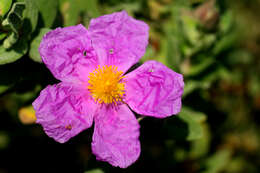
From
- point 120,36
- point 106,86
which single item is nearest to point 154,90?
point 106,86

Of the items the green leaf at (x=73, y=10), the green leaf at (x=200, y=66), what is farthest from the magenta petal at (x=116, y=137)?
the green leaf at (x=200, y=66)

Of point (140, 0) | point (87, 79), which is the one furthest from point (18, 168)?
point (140, 0)

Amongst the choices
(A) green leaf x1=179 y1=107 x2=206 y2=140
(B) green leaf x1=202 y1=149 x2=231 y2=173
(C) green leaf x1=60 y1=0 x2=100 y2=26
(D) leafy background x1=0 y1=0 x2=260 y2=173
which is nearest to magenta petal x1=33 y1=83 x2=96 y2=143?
(D) leafy background x1=0 y1=0 x2=260 y2=173

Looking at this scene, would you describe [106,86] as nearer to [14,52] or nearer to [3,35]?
[14,52]

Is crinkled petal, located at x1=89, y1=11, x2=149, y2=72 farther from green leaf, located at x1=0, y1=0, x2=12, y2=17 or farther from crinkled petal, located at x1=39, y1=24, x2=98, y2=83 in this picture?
green leaf, located at x1=0, y1=0, x2=12, y2=17

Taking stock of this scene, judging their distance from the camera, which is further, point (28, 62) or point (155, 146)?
point (155, 146)

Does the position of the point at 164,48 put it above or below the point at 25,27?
below

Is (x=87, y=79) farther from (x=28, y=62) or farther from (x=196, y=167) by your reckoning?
(x=196, y=167)

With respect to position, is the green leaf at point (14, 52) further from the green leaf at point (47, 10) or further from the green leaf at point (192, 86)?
the green leaf at point (192, 86)
